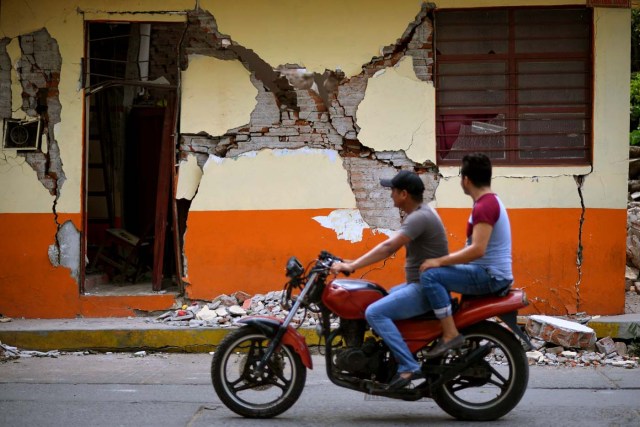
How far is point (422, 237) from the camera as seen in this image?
539cm

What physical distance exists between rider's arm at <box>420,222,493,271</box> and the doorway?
4.58 m

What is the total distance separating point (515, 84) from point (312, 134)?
2.26m

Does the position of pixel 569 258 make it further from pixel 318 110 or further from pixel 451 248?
pixel 318 110

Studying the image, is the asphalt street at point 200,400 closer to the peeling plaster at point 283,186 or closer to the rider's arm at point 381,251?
the rider's arm at point 381,251

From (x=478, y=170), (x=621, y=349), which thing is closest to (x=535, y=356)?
(x=621, y=349)

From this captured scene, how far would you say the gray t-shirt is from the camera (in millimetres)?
5301

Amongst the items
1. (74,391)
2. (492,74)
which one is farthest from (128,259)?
(492,74)

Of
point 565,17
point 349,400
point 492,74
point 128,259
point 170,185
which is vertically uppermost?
point 565,17

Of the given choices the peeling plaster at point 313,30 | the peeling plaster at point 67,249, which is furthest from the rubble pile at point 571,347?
the peeling plaster at point 67,249

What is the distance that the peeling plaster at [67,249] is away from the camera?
8.95 metres

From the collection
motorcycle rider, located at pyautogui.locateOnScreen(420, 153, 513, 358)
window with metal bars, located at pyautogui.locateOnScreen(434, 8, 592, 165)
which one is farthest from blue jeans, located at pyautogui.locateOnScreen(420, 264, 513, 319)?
window with metal bars, located at pyautogui.locateOnScreen(434, 8, 592, 165)

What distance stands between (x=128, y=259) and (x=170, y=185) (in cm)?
152

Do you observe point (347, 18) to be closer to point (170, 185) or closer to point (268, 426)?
point (170, 185)

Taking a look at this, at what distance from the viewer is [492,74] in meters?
8.92
